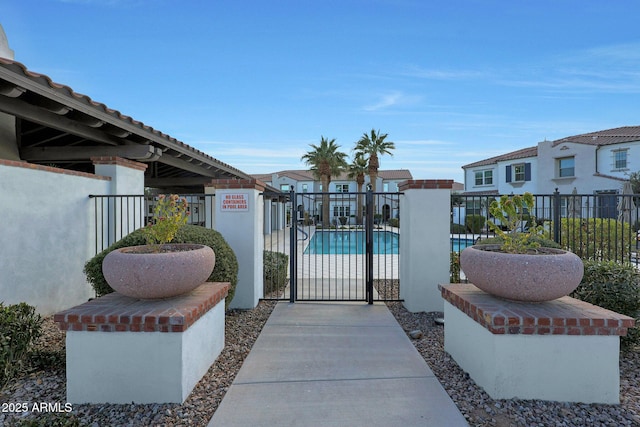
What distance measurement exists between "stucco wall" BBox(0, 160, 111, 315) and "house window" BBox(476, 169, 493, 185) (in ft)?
114

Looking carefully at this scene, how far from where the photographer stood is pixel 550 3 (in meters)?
8.19

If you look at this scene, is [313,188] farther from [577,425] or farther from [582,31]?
[577,425]

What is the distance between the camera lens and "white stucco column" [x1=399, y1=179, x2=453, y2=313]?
5.92 m

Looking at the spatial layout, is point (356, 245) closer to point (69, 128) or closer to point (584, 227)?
point (584, 227)

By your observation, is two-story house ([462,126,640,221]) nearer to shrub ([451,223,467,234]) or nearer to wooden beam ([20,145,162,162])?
shrub ([451,223,467,234])

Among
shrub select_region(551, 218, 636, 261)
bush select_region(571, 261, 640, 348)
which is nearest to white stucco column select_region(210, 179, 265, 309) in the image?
bush select_region(571, 261, 640, 348)

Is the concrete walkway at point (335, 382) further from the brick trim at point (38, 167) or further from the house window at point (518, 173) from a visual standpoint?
the house window at point (518, 173)

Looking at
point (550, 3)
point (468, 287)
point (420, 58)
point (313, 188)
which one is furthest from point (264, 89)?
point (313, 188)

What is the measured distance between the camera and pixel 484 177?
112 ft

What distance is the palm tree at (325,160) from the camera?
34.7 meters

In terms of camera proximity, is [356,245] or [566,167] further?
[566,167]

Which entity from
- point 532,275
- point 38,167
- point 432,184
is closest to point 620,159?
point 432,184

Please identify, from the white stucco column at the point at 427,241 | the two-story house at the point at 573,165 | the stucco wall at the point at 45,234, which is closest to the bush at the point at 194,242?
the stucco wall at the point at 45,234

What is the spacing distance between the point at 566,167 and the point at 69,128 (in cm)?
3287
